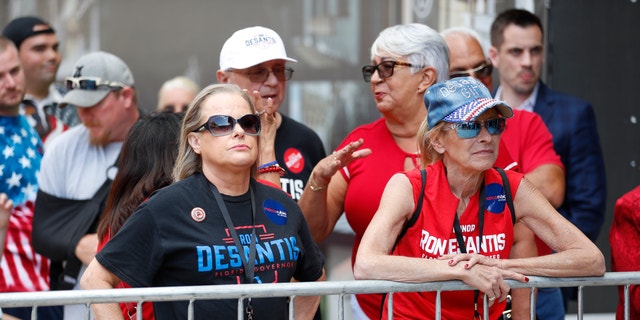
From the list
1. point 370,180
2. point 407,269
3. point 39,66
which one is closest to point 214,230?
point 407,269

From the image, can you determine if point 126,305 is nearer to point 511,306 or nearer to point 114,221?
point 114,221

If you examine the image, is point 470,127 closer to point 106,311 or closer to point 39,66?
point 106,311

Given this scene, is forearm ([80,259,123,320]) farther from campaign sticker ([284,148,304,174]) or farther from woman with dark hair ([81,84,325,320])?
campaign sticker ([284,148,304,174])

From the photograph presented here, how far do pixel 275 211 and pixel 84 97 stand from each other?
215 cm

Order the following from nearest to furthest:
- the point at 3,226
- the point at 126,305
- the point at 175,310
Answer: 1. the point at 175,310
2. the point at 126,305
3. the point at 3,226

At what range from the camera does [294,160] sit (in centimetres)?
517

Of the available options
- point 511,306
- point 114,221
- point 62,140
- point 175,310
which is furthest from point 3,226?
point 511,306

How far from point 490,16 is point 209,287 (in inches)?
162

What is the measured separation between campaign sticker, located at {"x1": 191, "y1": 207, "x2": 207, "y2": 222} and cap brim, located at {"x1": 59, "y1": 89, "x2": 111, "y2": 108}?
2.10 metres

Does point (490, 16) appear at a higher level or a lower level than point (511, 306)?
higher

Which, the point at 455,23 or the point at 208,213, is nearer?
the point at 208,213

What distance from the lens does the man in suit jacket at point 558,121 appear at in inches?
223

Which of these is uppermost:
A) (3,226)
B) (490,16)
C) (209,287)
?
(490,16)

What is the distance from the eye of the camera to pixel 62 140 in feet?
18.7
